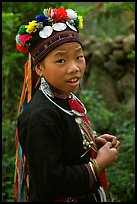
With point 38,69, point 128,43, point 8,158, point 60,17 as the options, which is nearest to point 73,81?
point 38,69

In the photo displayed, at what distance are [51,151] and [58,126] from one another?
13 centimetres

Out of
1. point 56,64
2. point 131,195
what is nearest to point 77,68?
point 56,64

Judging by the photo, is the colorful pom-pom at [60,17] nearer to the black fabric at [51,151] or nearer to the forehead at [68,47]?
the forehead at [68,47]

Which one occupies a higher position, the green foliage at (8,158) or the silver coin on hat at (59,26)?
the silver coin on hat at (59,26)

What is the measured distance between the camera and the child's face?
190 cm

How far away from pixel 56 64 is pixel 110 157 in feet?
1.83

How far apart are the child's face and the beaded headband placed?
33 mm

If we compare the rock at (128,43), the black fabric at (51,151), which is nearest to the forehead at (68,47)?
the black fabric at (51,151)

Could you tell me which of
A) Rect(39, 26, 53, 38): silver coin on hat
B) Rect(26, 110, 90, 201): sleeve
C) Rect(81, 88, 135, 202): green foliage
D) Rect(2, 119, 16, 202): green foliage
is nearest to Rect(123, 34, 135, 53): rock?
Rect(81, 88, 135, 202): green foliage

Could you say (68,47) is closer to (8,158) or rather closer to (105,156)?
(105,156)

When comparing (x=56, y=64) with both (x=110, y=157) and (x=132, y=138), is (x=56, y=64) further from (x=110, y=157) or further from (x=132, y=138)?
(x=132, y=138)

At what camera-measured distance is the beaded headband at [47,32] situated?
76.1 inches

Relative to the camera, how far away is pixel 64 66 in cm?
190

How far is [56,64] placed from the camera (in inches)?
74.9
